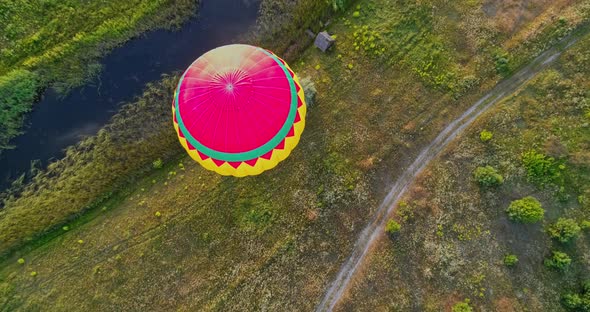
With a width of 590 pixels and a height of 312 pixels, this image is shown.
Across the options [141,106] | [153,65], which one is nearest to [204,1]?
[153,65]

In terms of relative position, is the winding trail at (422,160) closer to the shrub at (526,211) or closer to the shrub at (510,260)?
the shrub at (526,211)

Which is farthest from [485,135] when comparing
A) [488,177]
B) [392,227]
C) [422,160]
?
[392,227]

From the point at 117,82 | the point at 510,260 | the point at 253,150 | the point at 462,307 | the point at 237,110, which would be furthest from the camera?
the point at 117,82

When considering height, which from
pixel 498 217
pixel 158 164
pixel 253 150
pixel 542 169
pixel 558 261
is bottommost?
pixel 558 261

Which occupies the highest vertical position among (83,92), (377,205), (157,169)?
(83,92)

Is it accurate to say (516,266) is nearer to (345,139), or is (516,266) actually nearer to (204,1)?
(345,139)

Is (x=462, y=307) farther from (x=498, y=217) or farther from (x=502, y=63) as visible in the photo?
(x=502, y=63)

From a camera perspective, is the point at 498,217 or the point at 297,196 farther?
the point at 297,196
